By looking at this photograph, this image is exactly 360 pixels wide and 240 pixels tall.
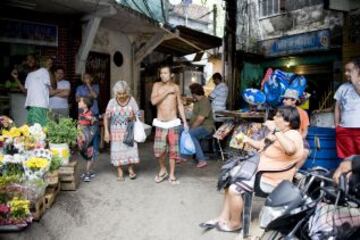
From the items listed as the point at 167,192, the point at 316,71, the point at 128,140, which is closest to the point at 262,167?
the point at 167,192

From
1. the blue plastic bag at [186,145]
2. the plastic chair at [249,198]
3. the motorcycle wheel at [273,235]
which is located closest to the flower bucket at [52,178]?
the blue plastic bag at [186,145]

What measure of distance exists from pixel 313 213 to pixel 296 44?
1275cm

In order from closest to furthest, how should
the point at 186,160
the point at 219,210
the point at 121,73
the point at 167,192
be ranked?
the point at 219,210
the point at 167,192
the point at 186,160
the point at 121,73

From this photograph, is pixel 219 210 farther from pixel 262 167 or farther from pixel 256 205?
pixel 262 167

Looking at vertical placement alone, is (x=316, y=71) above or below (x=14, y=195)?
above

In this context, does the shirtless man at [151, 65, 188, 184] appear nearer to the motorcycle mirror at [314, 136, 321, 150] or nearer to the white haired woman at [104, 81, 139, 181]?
the white haired woman at [104, 81, 139, 181]

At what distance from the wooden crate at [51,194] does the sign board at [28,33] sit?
14.6ft

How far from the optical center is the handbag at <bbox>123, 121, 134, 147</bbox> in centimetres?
676

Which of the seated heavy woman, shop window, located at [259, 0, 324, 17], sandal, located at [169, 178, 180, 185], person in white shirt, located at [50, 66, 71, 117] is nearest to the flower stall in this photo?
sandal, located at [169, 178, 180, 185]

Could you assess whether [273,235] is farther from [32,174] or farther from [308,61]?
[308,61]

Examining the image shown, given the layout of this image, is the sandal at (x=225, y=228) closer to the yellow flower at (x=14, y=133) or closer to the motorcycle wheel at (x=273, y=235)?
the motorcycle wheel at (x=273, y=235)

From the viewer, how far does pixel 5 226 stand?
185 inches

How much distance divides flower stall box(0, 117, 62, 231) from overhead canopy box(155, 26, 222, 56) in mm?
6692

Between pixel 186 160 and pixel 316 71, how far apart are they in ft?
25.6
